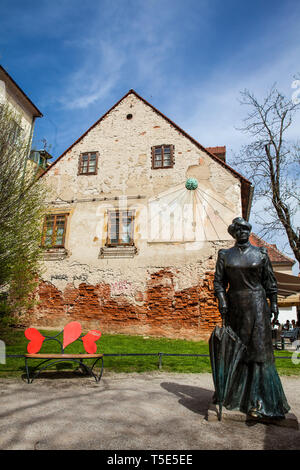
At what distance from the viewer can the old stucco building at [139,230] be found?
12422 mm

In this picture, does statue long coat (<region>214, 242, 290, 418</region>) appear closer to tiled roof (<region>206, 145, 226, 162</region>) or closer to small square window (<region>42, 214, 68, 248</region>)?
small square window (<region>42, 214, 68, 248</region>)

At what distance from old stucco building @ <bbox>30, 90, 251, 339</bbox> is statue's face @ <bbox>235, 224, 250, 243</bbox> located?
8.35 metres

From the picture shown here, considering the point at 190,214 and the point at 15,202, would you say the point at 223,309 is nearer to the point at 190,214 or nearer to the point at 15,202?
the point at 15,202

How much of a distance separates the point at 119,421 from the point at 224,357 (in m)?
1.30

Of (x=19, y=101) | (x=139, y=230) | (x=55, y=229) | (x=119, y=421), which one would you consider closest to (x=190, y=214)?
(x=139, y=230)

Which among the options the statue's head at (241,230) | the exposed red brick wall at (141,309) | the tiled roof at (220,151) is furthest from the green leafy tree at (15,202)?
the tiled roof at (220,151)

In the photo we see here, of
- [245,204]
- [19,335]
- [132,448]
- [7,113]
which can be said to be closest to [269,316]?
[132,448]

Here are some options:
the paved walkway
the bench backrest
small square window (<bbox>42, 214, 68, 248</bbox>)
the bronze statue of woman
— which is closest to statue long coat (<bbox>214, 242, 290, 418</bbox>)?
the bronze statue of woman

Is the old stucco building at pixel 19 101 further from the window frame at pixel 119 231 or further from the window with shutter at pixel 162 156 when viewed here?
the window with shutter at pixel 162 156

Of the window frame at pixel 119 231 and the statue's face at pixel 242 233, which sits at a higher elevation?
the window frame at pixel 119 231

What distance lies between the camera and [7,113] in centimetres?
938

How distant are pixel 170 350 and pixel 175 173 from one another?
7.35 meters

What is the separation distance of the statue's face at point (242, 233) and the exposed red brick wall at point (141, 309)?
826cm
